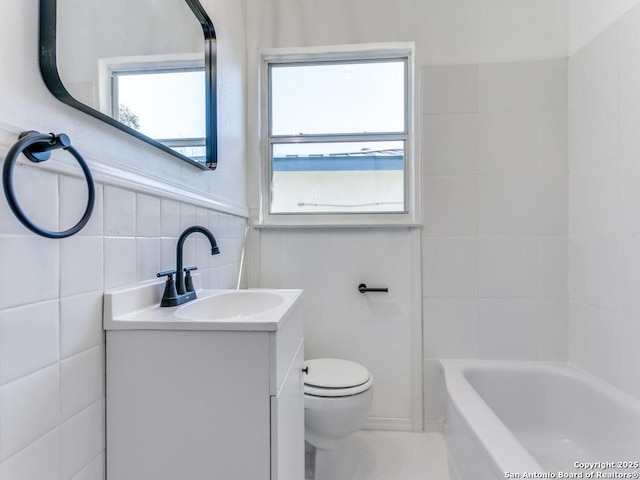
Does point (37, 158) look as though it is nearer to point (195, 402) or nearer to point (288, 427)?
point (195, 402)

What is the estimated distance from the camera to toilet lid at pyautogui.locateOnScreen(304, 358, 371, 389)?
1.44 meters

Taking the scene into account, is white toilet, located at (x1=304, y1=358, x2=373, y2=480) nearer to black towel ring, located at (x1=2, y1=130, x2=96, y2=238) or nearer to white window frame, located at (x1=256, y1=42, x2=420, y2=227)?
white window frame, located at (x1=256, y1=42, x2=420, y2=227)

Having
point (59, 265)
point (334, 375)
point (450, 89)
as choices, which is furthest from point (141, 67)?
point (450, 89)

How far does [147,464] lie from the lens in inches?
30.6

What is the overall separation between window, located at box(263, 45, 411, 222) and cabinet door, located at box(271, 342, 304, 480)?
1160 millimetres

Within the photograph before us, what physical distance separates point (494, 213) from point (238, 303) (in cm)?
147

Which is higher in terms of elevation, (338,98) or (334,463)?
(338,98)

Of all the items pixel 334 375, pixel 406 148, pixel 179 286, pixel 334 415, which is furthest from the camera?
pixel 406 148

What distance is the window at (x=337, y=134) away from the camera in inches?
79.8

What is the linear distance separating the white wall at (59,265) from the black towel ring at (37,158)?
3 cm

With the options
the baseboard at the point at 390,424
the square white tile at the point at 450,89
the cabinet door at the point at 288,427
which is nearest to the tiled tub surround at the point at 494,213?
the square white tile at the point at 450,89

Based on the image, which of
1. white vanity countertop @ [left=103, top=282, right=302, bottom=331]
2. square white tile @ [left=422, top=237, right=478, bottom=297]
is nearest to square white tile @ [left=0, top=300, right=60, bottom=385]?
white vanity countertop @ [left=103, top=282, right=302, bottom=331]

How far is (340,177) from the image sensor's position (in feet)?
6.76

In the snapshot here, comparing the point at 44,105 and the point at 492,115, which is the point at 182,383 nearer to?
the point at 44,105
